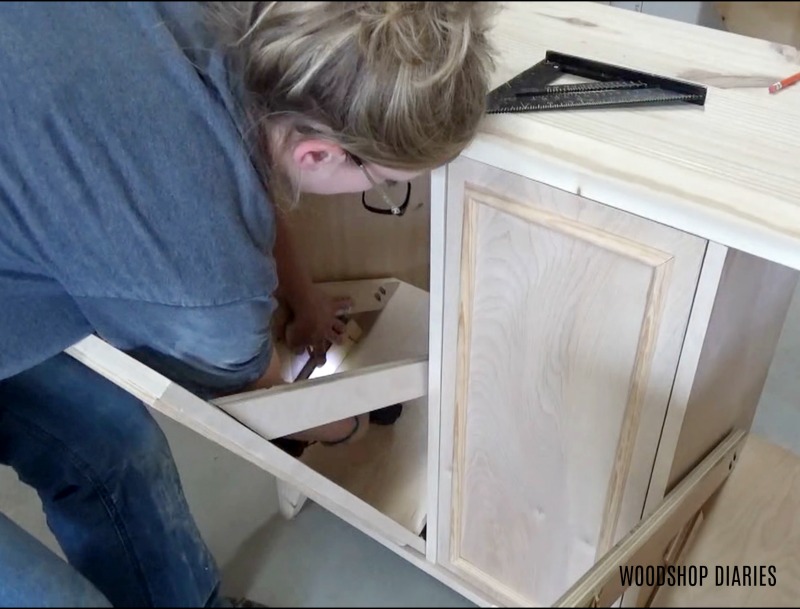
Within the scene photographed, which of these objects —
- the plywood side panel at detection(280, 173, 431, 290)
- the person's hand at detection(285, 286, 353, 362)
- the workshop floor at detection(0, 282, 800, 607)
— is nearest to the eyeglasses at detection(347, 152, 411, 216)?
the plywood side panel at detection(280, 173, 431, 290)

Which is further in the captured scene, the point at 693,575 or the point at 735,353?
the point at 735,353

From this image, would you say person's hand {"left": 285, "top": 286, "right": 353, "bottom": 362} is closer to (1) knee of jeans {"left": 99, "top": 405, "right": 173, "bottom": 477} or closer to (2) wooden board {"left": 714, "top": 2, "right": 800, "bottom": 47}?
(1) knee of jeans {"left": 99, "top": 405, "right": 173, "bottom": 477}

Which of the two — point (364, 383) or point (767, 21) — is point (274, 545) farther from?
point (767, 21)

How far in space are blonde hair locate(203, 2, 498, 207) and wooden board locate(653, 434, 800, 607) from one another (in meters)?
0.36

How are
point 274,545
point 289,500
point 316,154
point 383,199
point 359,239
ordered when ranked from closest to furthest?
point 274,545
point 289,500
point 316,154
point 383,199
point 359,239

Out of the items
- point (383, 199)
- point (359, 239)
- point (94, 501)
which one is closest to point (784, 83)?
point (383, 199)

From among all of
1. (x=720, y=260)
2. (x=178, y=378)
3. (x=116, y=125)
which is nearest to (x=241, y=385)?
(x=178, y=378)

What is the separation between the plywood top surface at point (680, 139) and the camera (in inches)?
23.3

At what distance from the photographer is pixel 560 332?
0.77 meters

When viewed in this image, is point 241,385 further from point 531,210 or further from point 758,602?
point 758,602

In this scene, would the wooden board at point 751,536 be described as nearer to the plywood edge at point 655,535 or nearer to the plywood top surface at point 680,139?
the plywood edge at point 655,535

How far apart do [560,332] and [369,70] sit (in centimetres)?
33

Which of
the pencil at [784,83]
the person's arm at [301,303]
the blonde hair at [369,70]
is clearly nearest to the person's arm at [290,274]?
the person's arm at [301,303]

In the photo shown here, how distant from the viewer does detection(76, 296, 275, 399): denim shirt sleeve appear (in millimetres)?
680
